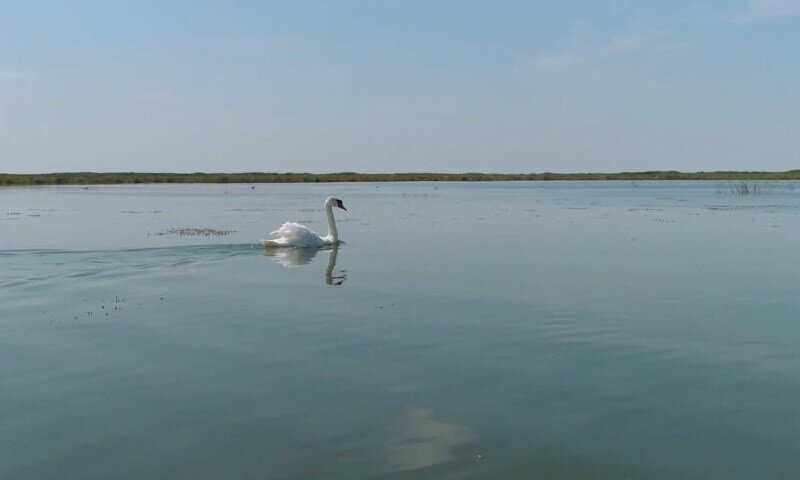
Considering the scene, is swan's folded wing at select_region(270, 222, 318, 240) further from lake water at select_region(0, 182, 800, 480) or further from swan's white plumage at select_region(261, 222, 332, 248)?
lake water at select_region(0, 182, 800, 480)

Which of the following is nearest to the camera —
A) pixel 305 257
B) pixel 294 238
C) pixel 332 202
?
pixel 305 257

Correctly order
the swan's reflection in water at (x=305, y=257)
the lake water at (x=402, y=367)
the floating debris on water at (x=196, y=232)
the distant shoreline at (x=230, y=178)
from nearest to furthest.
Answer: the lake water at (x=402, y=367), the swan's reflection in water at (x=305, y=257), the floating debris on water at (x=196, y=232), the distant shoreline at (x=230, y=178)

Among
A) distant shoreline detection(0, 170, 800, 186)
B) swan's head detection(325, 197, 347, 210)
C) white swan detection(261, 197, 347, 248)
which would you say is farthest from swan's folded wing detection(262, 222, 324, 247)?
distant shoreline detection(0, 170, 800, 186)

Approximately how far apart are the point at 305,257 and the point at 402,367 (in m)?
12.1

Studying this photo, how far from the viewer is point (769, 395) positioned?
8.21m

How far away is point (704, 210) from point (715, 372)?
31340 millimetres

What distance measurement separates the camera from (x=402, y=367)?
9242 mm

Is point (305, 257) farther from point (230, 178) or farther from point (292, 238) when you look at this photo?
point (230, 178)

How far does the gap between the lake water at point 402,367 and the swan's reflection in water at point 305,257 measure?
0.67 ft

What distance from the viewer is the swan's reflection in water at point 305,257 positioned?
17.1 m

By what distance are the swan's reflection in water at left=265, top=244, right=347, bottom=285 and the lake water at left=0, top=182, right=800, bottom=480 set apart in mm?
204

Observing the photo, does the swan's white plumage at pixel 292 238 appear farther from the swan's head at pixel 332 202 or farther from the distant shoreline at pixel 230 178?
the distant shoreline at pixel 230 178

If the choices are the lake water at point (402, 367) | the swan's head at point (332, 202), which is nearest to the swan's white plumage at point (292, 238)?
the lake water at point (402, 367)

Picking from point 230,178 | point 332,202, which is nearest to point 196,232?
point 332,202
